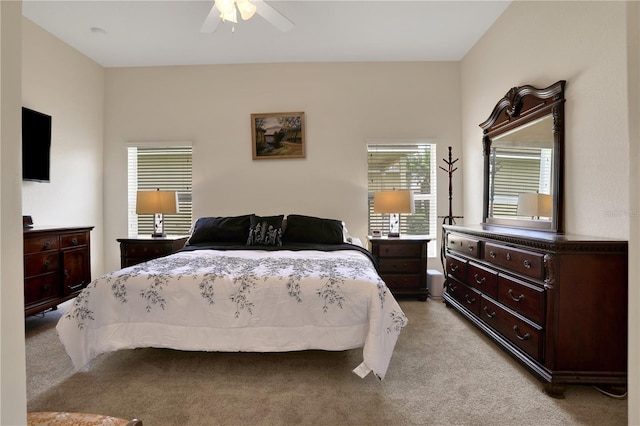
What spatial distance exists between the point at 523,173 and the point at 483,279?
40.1 inches

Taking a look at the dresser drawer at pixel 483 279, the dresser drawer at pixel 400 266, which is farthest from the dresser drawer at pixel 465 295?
the dresser drawer at pixel 400 266

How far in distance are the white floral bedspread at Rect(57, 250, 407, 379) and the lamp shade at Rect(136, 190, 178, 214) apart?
1.80 meters

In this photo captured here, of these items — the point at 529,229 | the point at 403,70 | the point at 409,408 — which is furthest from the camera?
the point at 403,70

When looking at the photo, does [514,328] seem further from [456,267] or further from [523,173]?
[523,173]

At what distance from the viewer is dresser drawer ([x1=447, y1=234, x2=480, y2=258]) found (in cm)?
266

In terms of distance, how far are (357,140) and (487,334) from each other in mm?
2672

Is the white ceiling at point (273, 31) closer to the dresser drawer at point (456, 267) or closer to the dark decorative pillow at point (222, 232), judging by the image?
the dark decorative pillow at point (222, 232)

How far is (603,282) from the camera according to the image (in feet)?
5.72

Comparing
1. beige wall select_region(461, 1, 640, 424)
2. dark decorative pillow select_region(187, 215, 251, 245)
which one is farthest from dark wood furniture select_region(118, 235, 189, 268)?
beige wall select_region(461, 1, 640, 424)

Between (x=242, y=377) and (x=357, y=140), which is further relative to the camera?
(x=357, y=140)

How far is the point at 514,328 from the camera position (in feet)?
6.95

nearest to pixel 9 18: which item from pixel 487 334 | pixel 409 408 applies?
pixel 409 408

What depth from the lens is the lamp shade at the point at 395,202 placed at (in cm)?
366

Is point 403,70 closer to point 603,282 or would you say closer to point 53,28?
point 603,282
